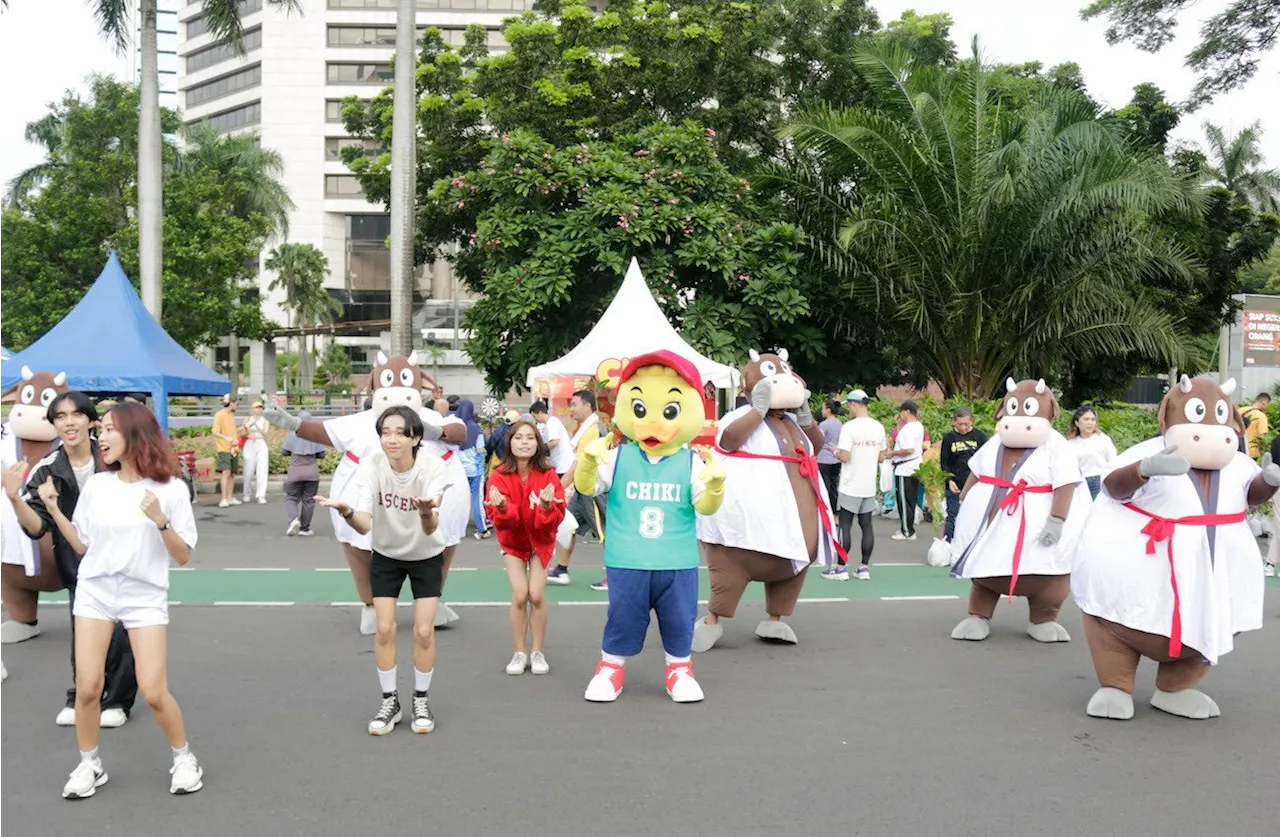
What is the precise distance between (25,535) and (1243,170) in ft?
181

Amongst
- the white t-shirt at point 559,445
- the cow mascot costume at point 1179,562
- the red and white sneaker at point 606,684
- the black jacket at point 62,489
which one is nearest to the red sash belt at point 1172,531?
the cow mascot costume at point 1179,562

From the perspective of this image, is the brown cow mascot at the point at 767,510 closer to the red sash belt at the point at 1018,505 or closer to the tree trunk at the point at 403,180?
the red sash belt at the point at 1018,505

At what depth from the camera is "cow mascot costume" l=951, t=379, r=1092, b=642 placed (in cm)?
801

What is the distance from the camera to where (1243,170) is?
52.6m

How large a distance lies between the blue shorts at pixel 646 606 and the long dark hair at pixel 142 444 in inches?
98.5

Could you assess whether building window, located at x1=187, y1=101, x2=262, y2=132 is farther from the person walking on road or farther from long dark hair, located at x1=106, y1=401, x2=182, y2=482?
long dark hair, located at x1=106, y1=401, x2=182, y2=482

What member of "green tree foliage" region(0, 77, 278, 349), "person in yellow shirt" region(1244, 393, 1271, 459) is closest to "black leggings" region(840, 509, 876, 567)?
"person in yellow shirt" region(1244, 393, 1271, 459)

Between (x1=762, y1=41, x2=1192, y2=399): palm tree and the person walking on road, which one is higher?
(x1=762, y1=41, x2=1192, y2=399): palm tree

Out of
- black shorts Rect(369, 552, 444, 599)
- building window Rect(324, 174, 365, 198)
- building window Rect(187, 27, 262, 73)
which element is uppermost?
building window Rect(187, 27, 262, 73)

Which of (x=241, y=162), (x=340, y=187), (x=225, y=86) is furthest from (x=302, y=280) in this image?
(x=241, y=162)

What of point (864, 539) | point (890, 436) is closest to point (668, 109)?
point (890, 436)

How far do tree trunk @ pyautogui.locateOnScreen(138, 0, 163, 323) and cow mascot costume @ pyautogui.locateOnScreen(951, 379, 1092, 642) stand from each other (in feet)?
53.8

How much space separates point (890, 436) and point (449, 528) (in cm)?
1035

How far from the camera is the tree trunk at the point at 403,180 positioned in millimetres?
19453
